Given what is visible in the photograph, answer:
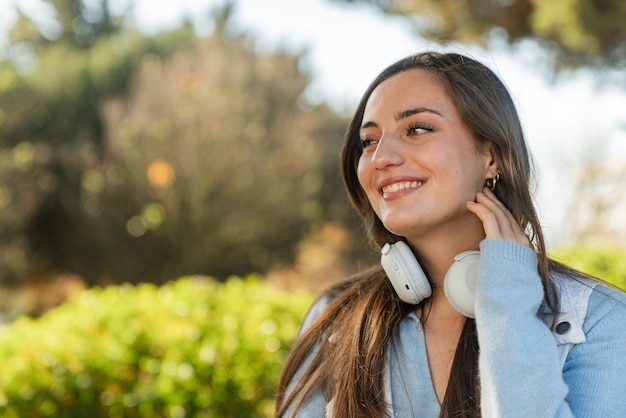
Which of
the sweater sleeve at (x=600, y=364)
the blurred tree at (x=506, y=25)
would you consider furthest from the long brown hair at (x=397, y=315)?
the blurred tree at (x=506, y=25)

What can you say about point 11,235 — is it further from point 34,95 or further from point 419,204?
point 419,204

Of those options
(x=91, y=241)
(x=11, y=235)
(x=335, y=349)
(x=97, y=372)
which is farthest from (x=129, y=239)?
(x=335, y=349)

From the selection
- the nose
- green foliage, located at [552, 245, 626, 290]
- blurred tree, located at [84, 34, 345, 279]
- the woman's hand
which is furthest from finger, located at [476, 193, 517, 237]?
blurred tree, located at [84, 34, 345, 279]

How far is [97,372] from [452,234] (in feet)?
8.05

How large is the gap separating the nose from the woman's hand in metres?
0.23

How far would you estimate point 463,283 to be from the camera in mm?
2027

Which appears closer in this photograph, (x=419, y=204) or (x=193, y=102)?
(x=419, y=204)

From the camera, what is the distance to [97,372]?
398 centimetres

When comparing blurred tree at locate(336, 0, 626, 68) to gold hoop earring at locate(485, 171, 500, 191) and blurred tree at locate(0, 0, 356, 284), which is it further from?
gold hoop earring at locate(485, 171, 500, 191)

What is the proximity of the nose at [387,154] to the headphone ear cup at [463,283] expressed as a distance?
0.31m

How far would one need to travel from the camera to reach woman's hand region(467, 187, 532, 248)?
78.8 inches

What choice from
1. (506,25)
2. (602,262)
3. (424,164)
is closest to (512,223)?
(424,164)

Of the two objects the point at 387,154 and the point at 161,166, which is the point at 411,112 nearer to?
the point at 387,154

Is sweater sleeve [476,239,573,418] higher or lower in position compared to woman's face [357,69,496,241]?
lower
